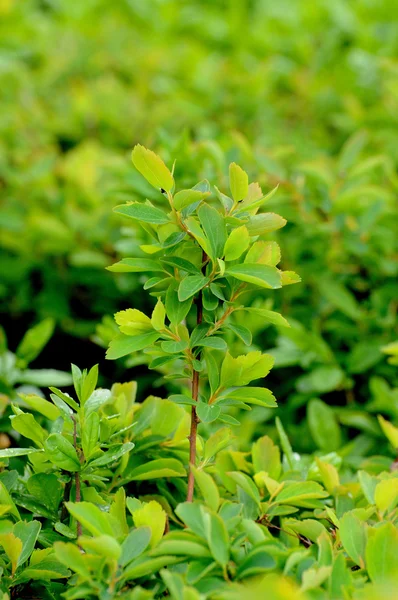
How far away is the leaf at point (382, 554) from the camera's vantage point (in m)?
1.15

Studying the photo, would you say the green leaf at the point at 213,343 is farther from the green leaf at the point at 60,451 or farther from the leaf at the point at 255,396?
the green leaf at the point at 60,451

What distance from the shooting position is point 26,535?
1280mm

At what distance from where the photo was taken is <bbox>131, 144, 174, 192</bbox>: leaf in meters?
1.28

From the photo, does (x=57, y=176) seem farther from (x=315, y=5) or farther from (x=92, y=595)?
(x=92, y=595)

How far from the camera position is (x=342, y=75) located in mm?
3951

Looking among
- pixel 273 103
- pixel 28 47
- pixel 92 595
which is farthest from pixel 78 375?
pixel 28 47

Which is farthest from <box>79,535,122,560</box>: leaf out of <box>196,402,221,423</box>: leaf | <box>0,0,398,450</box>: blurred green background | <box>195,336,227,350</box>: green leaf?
<box>0,0,398,450</box>: blurred green background

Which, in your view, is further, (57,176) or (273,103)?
(273,103)

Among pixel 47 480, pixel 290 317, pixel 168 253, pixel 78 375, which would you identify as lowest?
pixel 290 317

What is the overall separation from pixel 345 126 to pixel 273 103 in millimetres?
526

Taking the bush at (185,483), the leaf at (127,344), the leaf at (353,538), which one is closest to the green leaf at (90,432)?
the bush at (185,483)

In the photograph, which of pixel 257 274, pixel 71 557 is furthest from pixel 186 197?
pixel 71 557

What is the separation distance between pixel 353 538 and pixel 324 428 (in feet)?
3.05

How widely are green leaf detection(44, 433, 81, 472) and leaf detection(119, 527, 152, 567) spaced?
20 cm
